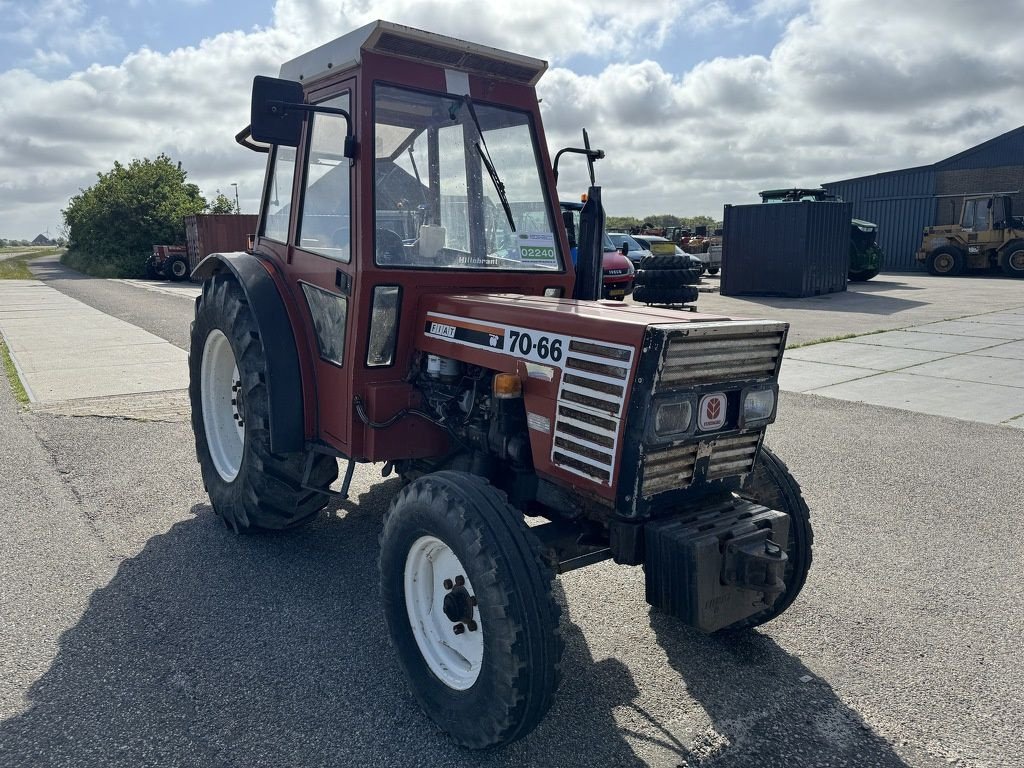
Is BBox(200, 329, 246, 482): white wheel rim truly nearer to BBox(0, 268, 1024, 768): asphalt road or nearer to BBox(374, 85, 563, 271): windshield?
BBox(0, 268, 1024, 768): asphalt road

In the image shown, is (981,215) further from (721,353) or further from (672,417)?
(672,417)

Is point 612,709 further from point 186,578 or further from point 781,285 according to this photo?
point 781,285

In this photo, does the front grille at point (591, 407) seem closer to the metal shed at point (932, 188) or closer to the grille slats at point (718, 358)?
the grille slats at point (718, 358)

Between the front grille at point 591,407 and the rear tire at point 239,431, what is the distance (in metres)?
1.65

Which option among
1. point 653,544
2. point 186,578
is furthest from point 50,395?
point 653,544

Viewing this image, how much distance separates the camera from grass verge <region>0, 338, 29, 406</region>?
26.4 ft

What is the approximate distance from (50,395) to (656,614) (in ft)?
22.9

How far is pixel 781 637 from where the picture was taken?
3465 mm

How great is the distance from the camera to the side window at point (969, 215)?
80.1 ft

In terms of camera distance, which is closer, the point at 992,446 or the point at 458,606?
the point at 458,606

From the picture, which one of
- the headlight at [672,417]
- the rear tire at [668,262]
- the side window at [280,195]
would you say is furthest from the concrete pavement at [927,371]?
the side window at [280,195]

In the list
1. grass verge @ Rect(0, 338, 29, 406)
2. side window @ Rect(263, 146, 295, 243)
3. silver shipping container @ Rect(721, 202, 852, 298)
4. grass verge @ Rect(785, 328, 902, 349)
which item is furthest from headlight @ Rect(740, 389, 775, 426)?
silver shipping container @ Rect(721, 202, 852, 298)

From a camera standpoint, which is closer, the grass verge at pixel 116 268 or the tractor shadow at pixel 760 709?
the tractor shadow at pixel 760 709

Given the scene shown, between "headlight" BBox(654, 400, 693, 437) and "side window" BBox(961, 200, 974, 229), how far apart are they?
26040 millimetres
